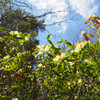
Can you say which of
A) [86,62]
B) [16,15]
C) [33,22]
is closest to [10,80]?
[86,62]

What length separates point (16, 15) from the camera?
8.19 meters

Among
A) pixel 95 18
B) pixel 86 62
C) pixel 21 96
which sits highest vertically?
pixel 95 18

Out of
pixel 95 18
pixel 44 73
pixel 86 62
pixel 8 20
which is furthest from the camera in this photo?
pixel 8 20

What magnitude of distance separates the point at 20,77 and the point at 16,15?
6.21 meters

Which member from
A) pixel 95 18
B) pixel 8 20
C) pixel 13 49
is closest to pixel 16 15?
pixel 8 20

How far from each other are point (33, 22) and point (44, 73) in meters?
8.79

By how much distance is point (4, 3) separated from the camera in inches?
276

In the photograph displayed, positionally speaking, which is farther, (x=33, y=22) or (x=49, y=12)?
(x=33, y=22)

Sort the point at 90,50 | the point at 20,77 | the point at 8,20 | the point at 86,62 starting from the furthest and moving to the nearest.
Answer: the point at 8,20
the point at 20,77
the point at 86,62
the point at 90,50

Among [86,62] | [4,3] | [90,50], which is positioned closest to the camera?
[90,50]

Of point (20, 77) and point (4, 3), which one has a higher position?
point (4, 3)

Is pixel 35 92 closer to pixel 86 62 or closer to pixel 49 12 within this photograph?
pixel 86 62

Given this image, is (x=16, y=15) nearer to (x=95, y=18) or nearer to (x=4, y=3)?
(x=4, y=3)

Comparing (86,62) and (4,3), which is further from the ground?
(4,3)
